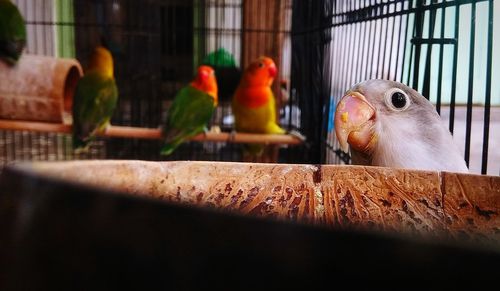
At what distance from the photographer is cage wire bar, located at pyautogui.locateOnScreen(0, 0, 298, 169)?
1.99 m

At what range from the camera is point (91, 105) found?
153cm

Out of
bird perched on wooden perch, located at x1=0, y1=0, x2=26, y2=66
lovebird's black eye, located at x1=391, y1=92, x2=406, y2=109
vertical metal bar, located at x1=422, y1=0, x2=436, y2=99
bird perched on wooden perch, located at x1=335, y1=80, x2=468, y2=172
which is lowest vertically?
bird perched on wooden perch, located at x1=335, y1=80, x2=468, y2=172

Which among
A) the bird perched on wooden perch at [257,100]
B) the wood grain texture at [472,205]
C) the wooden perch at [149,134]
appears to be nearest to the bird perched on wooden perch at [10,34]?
the wooden perch at [149,134]

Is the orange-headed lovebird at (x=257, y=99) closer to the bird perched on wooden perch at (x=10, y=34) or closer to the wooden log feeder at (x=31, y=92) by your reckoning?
the wooden log feeder at (x=31, y=92)

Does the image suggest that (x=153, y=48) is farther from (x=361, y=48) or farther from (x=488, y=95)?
(x=488, y=95)

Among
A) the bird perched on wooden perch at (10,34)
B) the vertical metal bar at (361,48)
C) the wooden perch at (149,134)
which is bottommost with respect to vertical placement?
the wooden perch at (149,134)

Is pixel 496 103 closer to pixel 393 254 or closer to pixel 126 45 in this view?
pixel 393 254

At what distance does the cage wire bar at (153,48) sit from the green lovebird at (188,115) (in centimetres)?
39

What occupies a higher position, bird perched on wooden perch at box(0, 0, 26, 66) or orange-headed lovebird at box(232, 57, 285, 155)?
bird perched on wooden perch at box(0, 0, 26, 66)

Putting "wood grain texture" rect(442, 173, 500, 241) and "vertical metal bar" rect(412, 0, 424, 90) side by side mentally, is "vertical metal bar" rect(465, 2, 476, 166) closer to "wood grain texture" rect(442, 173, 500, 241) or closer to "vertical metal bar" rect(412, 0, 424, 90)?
"vertical metal bar" rect(412, 0, 424, 90)

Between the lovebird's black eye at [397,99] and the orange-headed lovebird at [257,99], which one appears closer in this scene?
the lovebird's black eye at [397,99]

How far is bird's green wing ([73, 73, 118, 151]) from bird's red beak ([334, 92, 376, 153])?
1.21 m

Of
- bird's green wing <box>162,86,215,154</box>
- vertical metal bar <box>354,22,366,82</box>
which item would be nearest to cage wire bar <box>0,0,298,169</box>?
bird's green wing <box>162,86,215,154</box>

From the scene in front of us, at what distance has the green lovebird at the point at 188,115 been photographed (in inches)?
62.2
